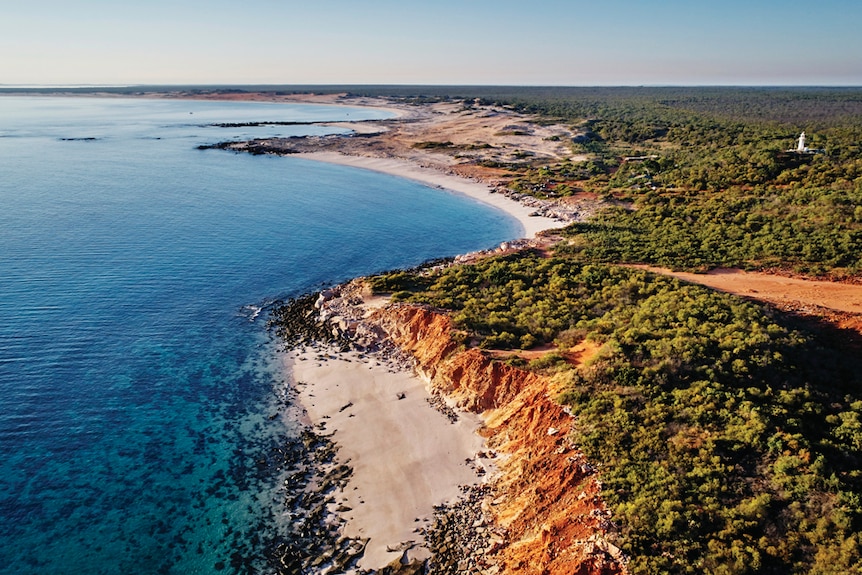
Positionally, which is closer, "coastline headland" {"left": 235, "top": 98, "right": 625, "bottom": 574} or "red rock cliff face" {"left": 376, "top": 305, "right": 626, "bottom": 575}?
"red rock cliff face" {"left": 376, "top": 305, "right": 626, "bottom": 575}

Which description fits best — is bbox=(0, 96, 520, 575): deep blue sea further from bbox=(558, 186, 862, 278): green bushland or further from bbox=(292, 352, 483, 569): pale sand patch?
bbox=(558, 186, 862, 278): green bushland

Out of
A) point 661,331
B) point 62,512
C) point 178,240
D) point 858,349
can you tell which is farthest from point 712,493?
point 178,240

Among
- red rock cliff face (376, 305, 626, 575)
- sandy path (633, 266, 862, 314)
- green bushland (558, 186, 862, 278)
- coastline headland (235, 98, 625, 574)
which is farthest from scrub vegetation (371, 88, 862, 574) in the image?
sandy path (633, 266, 862, 314)

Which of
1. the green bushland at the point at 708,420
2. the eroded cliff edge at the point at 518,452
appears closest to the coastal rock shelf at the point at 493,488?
the eroded cliff edge at the point at 518,452

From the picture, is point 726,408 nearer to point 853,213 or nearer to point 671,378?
point 671,378

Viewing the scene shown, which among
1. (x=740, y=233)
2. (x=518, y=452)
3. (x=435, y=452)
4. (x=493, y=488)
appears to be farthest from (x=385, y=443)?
(x=740, y=233)
